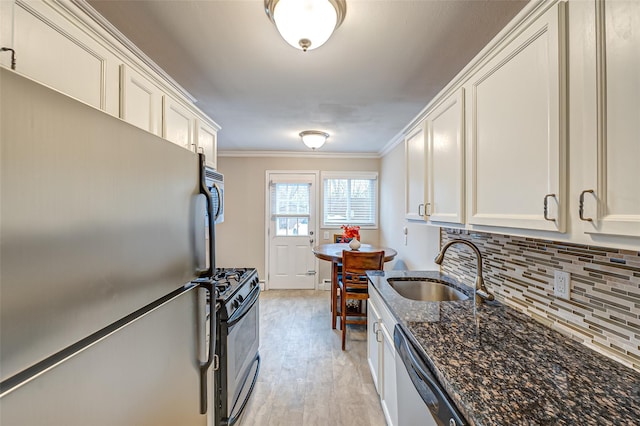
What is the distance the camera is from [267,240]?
4.73 meters

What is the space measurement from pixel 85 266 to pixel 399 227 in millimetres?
3601

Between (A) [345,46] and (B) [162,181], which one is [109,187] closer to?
(B) [162,181]

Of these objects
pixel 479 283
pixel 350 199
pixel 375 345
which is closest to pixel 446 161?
pixel 479 283

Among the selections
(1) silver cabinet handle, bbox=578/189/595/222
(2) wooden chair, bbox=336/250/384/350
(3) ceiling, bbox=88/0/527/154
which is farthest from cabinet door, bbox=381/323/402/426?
(3) ceiling, bbox=88/0/527/154

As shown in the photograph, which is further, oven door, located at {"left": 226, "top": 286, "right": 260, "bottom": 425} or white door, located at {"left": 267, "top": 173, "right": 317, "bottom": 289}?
white door, located at {"left": 267, "top": 173, "right": 317, "bottom": 289}

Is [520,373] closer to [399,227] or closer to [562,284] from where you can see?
[562,284]

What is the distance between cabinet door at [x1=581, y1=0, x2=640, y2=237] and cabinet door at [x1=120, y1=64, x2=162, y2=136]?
6.13 ft

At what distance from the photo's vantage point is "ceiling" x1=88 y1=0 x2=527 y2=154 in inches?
52.6

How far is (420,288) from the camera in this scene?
194 cm

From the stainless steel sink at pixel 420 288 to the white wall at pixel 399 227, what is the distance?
56 centimetres

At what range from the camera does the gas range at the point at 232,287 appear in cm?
152

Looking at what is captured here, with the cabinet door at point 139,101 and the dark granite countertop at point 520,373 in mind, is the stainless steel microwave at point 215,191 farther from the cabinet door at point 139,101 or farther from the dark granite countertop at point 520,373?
the dark granite countertop at point 520,373

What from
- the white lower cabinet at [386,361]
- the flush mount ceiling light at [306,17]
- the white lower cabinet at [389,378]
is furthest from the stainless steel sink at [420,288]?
the flush mount ceiling light at [306,17]

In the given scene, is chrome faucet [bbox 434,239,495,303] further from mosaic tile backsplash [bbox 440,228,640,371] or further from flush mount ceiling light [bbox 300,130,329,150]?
flush mount ceiling light [bbox 300,130,329,150]
